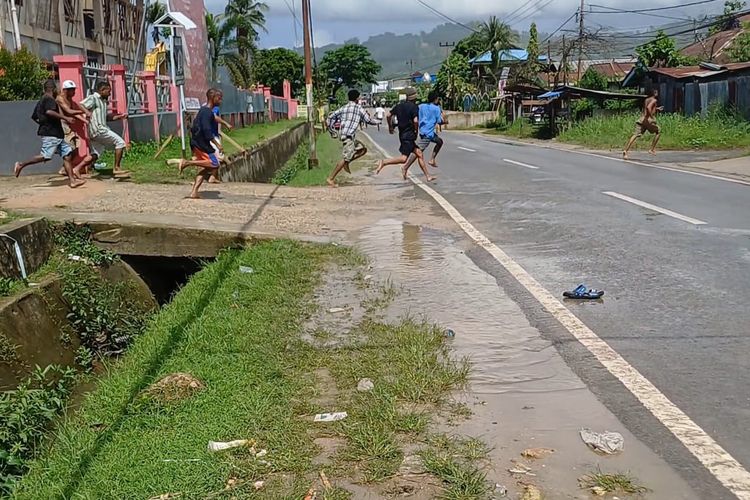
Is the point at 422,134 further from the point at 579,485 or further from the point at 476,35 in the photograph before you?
the point at 476,35

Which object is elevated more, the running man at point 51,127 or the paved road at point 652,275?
the running man at point 51,127

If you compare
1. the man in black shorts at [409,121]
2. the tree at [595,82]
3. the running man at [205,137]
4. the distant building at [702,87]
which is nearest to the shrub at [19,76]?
the running man at [205,137]

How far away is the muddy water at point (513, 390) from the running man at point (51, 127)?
21.5ft

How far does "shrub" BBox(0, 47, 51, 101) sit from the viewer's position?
1420cm

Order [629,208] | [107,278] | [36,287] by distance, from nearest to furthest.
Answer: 1. [36,287]
2. [107,278]
3. [629,208]

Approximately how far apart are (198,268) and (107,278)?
110 centimetres

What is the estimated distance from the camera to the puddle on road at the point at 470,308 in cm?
458

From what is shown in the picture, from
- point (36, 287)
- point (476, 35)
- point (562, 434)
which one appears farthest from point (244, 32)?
point (562, 434)

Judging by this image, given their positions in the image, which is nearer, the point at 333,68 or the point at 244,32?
the point at 244,32

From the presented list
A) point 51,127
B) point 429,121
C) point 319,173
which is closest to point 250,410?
point 51,127

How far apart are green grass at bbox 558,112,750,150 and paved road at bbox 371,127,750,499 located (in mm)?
9517

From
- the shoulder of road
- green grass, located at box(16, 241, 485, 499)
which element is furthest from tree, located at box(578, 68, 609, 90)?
green grass, located at box(16, 241, 485, 499)

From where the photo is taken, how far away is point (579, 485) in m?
3.28

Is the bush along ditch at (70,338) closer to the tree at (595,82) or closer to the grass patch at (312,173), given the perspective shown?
the grass patch at (312,173)
